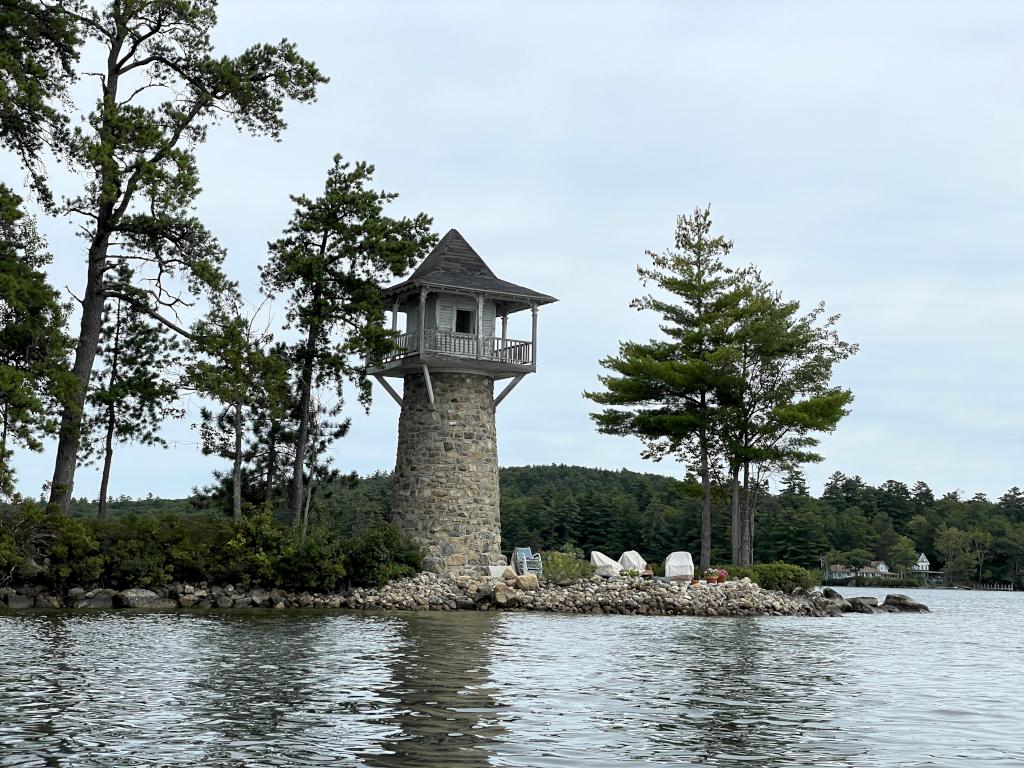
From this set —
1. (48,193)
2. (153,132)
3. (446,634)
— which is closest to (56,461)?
(48,193)

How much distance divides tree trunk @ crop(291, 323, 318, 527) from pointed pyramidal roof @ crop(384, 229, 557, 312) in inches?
118

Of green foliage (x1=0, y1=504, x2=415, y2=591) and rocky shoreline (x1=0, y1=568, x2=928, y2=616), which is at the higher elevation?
green foliage (x1=0, y1=504, x2=415, y2=591)

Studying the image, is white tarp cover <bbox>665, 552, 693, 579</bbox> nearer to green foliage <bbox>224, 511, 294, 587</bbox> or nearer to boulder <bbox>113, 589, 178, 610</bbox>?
green foliage <bbox>224, 511, 294, 587</bbox>

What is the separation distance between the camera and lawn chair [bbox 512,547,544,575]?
34.6 metres

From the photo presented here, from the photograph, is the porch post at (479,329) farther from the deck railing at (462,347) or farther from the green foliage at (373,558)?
the green foliage at (373,558)

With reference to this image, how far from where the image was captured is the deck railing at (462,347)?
108 ft

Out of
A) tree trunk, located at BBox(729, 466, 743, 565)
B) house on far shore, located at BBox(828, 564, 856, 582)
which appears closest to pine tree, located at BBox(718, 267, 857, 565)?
tree trunk, located at BBox(729, 466, 743, 565)

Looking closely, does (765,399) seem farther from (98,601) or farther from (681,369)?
(98,601)

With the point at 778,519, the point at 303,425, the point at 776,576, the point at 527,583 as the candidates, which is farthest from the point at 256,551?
the point at 778,519

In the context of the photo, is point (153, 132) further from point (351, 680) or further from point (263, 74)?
point (351, 680)

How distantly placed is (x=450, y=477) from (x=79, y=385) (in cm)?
1116

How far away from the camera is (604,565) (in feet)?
117

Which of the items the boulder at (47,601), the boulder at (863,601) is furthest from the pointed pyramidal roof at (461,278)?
the boulder at (863,601)

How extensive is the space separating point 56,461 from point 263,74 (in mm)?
11116
